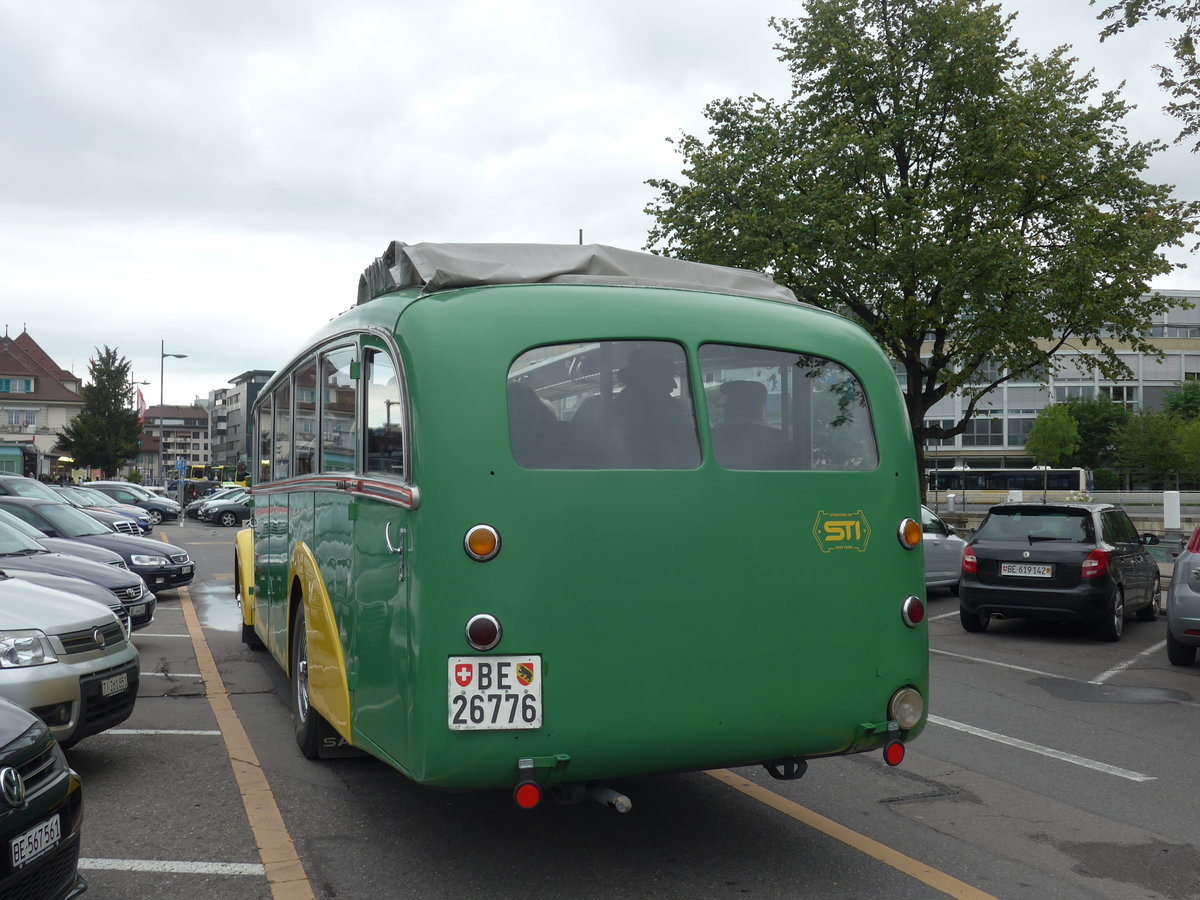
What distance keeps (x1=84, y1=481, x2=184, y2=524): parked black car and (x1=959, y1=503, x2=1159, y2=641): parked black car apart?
3422 centimetres

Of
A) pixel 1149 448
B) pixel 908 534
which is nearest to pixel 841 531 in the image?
pixel 908 534

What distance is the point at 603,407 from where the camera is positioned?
4535mm

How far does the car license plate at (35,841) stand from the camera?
11.2ft

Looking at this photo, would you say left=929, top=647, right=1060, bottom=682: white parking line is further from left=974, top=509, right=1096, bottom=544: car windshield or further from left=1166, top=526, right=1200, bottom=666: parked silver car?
left=974, top=509, right=1096, bottom=544: car windshield

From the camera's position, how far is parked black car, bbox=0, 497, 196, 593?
1426cm

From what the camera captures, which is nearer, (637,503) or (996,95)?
(637,503)

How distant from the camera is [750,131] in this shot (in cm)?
2441

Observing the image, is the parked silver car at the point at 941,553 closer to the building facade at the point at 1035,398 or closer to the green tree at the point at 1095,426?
the green tree at the point at 1095,426

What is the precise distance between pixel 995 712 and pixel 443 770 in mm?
5694

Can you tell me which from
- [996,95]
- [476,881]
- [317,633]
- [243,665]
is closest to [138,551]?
[243,665]

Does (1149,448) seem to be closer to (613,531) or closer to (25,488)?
(25,488)

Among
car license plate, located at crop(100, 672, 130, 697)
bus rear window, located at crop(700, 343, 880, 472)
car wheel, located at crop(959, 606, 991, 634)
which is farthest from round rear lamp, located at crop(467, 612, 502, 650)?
car wheel, located at crop(959, 606, 991, 634)

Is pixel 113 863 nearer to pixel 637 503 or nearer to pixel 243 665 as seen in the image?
pixel 637 503

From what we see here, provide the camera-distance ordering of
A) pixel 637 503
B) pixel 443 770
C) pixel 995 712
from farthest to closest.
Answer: pixel 995 712, pixel 637 503, pixel 443 770
